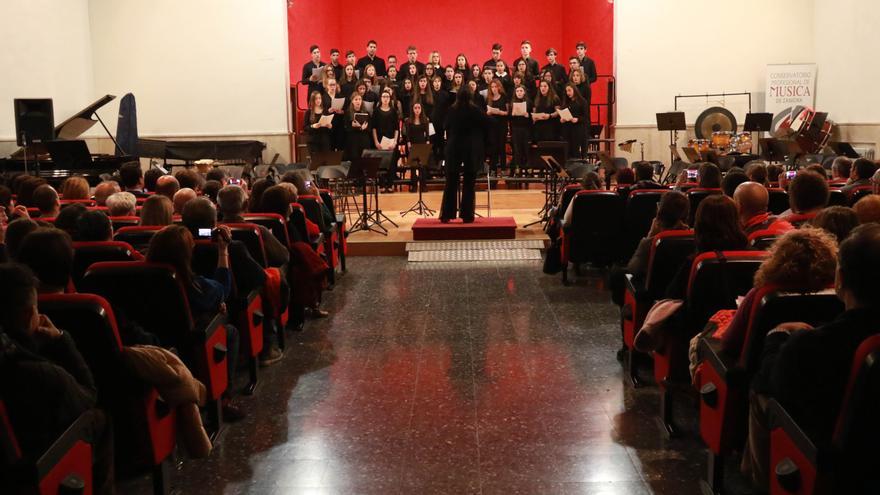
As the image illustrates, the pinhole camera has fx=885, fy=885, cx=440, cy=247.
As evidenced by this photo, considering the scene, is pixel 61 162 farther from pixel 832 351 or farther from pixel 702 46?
pixel 702 46

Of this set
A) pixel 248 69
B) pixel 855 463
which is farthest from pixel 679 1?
pixel 855 463

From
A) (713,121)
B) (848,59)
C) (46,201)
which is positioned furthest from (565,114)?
(46,201)

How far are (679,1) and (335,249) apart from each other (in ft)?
29.2

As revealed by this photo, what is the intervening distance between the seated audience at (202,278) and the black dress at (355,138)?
8652 mm

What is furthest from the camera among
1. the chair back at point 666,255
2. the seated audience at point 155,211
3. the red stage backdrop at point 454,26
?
the red stage backdrop at point 454,26

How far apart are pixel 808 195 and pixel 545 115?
8.52 meters

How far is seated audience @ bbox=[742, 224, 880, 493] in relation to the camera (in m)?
2.03

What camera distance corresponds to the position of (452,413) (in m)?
3.93

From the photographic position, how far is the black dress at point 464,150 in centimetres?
865

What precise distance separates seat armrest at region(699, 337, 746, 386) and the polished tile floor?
19.0 inches

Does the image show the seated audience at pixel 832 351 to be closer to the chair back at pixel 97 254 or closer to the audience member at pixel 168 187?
the chair back at pixel 97 254

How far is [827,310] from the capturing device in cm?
256

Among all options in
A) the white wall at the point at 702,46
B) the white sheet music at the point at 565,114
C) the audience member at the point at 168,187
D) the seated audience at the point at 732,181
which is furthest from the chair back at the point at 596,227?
the white wall at the point at 702,46

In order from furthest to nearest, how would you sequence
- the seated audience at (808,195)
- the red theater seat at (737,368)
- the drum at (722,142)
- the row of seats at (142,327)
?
1. the drum at (722,142)
2. the seated audience at (808,195)
3. the red theater seat at (737,368)
4. the row of seats at (142,327)
